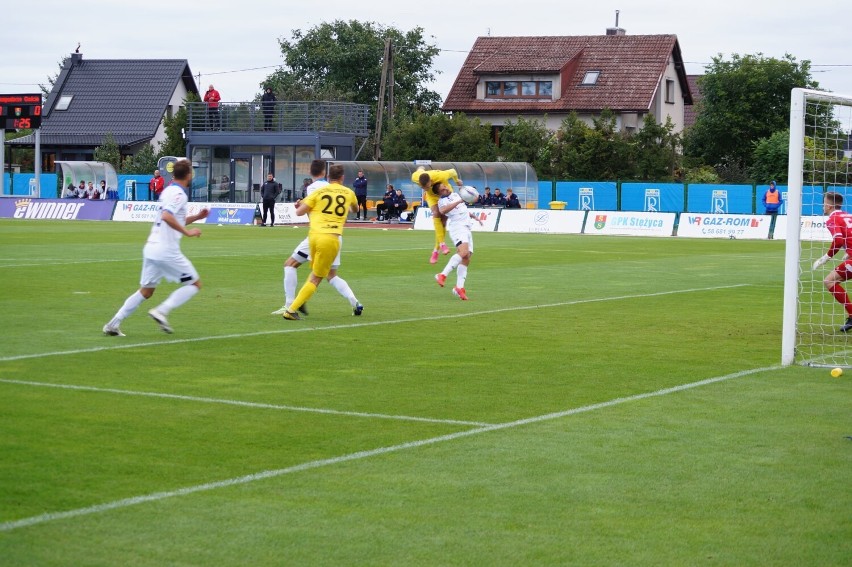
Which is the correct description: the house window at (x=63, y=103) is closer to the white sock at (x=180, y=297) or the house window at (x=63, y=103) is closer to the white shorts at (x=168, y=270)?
the white sock at (x=180, y=297)

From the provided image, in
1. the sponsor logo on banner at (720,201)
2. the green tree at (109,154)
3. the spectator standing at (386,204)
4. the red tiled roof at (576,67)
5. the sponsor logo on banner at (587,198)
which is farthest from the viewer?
the red tiled roof at (576,67)

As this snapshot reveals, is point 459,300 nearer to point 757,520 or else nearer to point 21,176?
point 757,520

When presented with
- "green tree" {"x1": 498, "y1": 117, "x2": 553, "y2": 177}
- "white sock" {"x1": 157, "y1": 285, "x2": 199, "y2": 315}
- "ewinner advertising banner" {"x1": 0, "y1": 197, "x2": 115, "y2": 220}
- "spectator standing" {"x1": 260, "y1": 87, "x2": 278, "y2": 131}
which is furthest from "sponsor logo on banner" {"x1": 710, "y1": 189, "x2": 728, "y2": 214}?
"white sock" {"x1": 157, "y1": 285, "x2": 199, "y2": 315}

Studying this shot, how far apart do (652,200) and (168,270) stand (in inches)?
1896

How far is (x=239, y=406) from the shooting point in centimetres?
970

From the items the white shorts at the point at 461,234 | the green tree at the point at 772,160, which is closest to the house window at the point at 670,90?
the green tree at the point at 772,160

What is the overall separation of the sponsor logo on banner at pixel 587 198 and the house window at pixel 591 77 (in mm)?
18844

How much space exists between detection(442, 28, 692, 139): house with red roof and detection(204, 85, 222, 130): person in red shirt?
69.2 ft

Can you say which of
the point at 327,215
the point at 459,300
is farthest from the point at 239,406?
the point at 459,300

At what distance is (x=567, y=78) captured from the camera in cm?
7888

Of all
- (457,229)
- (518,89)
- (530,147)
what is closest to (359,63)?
(518,89)

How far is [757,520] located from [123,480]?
344 cm

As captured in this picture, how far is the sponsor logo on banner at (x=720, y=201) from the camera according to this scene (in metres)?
58.0

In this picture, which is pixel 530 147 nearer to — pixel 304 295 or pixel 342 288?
pixel 342 288
